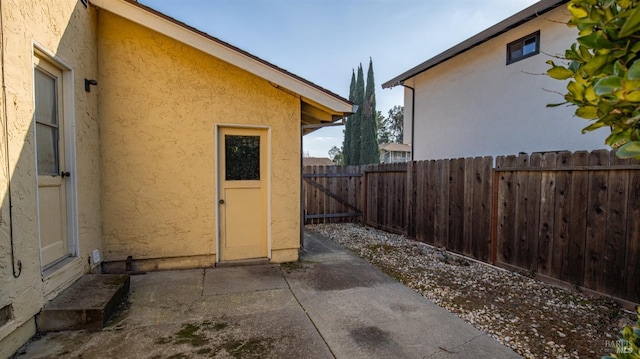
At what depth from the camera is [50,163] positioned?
3357 mm

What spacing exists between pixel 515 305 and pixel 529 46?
686 cm

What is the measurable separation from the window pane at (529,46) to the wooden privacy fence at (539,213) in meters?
4.12

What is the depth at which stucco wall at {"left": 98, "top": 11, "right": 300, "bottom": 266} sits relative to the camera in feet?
14.4

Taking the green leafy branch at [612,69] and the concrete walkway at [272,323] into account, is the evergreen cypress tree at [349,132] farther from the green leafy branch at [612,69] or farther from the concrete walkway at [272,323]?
the green leafy branch at [612,69]

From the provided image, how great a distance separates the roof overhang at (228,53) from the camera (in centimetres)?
410

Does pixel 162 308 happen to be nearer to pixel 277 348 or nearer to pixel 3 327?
pixel 3 327

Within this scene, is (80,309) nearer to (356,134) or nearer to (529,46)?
(529,46)

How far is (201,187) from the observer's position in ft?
15.6

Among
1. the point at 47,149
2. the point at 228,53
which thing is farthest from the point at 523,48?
the point at 47,149

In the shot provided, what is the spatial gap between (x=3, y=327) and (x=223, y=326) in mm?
1739

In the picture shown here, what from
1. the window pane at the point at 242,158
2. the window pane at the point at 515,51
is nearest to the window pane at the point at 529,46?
the window pane at the point at 515,51

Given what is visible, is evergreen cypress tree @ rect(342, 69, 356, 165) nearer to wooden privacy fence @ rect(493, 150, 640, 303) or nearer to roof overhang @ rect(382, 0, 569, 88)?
roof overhang @ rect(382, 0, 569, 88)

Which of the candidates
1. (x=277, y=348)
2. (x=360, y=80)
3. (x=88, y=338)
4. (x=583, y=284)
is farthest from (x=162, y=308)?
(x=360, y=80)

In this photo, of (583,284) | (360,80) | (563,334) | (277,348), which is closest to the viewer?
(277,348)
